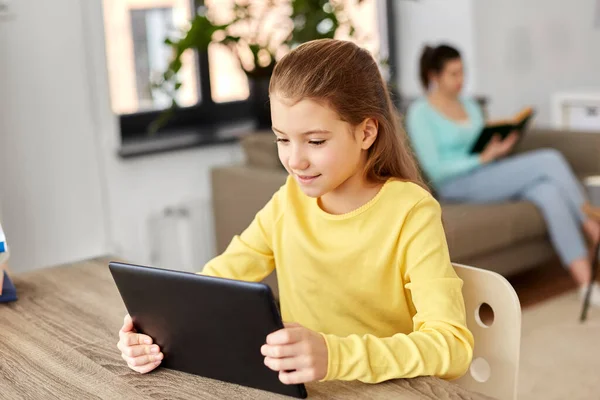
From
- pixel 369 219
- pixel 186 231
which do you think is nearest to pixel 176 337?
pixel 369 219

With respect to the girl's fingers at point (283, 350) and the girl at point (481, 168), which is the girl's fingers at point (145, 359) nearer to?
the girl's fingers at point (283, 350)

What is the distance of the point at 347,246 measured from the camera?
1.27 meters

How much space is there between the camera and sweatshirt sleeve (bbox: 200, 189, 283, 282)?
138 centimetres

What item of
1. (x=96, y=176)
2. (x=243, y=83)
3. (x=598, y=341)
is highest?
(x=243, y=83)

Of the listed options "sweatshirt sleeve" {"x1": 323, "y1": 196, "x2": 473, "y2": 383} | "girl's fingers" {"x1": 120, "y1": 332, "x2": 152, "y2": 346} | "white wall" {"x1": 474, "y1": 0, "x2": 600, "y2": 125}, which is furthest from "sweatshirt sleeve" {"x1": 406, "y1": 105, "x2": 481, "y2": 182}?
"girl's fingers" {"x1": 120, "y1": 332, "x2": 152, "y2": 346}

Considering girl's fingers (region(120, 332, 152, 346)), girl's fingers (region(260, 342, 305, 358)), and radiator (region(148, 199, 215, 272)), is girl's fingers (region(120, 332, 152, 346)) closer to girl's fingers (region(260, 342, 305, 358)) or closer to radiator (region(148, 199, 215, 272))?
girl's fingers (region(260, 342, 305, 358))

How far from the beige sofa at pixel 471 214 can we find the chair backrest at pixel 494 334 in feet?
5.35

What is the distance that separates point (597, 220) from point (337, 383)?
2.49m

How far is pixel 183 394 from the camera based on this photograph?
40.1 inches

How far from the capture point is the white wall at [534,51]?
4137 mm

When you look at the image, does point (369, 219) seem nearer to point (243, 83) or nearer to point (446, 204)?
point (446, 204)

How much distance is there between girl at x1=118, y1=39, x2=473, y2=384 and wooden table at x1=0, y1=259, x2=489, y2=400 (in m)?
0.03

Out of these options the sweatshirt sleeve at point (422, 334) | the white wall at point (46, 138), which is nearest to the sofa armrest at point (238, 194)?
the white wall at point (46, 138)

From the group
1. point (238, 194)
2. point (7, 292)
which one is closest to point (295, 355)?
point (7, 292)
